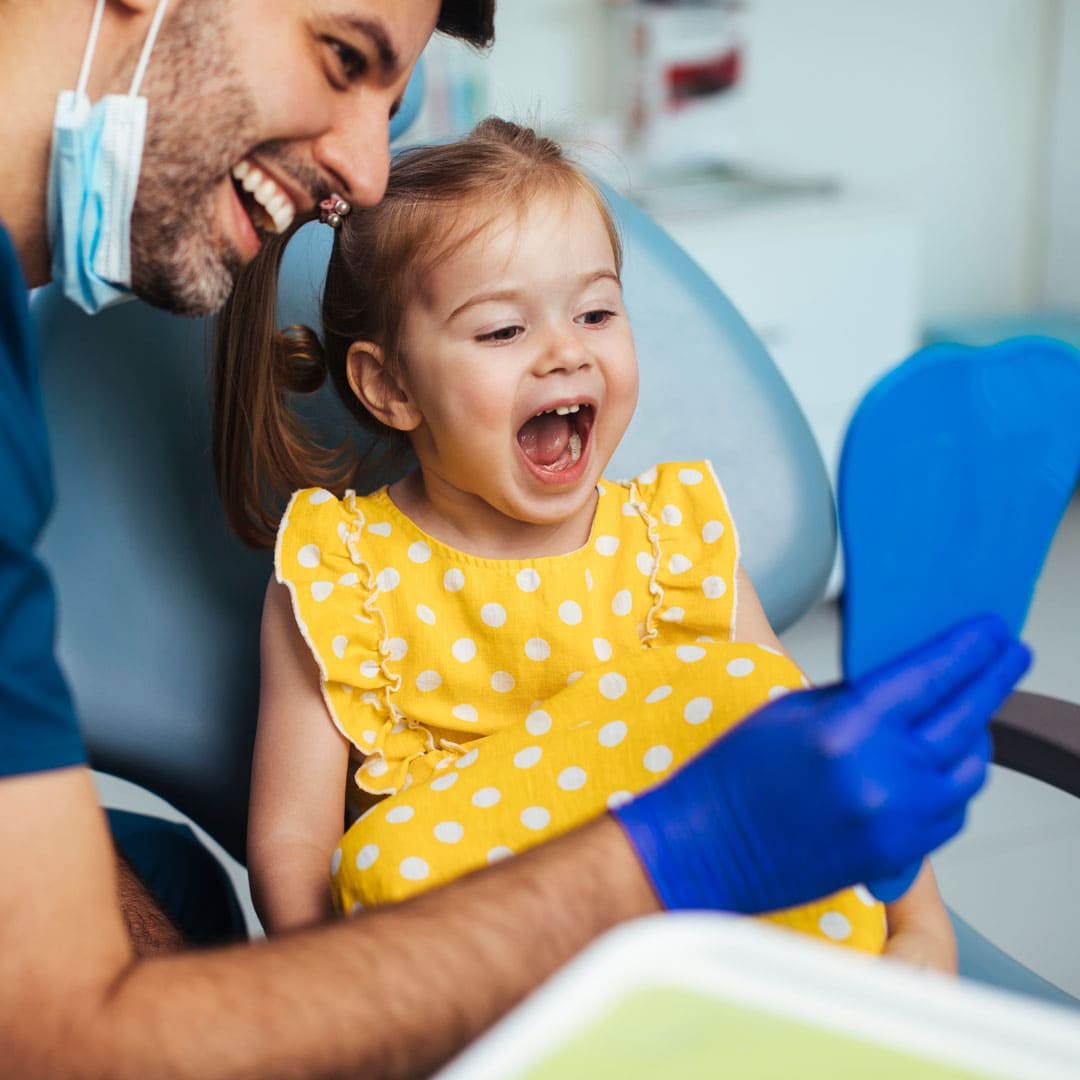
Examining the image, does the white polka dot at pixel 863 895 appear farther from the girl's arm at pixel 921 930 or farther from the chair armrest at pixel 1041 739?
the chair armrest at pixel 1041 739

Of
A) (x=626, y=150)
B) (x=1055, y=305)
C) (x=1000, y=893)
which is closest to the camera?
(x=1000, y=893)

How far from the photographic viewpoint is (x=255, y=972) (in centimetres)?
62

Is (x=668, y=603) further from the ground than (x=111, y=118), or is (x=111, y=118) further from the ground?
(x=111, y=118)

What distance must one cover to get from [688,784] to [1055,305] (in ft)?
9.63

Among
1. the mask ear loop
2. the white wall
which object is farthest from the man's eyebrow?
the white wall

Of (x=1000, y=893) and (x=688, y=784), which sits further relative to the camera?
(x=1000, y=893)

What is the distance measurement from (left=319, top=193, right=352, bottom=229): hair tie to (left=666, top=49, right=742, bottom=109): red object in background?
2022mm

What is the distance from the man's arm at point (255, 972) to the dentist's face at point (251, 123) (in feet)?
1.23

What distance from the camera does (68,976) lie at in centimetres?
61

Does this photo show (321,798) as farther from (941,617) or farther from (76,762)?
(941,617)

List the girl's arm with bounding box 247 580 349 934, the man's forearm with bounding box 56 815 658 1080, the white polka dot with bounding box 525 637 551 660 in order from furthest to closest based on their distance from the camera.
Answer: the white polka dot with bounding box 525 637 551 660 → the girl's arm with bounding box 247 580 349 934 → the man's forearm with bounding box 56 815 658 1080

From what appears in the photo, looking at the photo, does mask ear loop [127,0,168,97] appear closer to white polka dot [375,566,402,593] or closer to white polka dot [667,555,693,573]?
white polka dot [375,566,402,593]

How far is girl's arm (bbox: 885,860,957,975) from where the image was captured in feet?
2.78

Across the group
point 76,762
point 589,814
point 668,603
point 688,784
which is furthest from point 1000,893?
point 76,762
